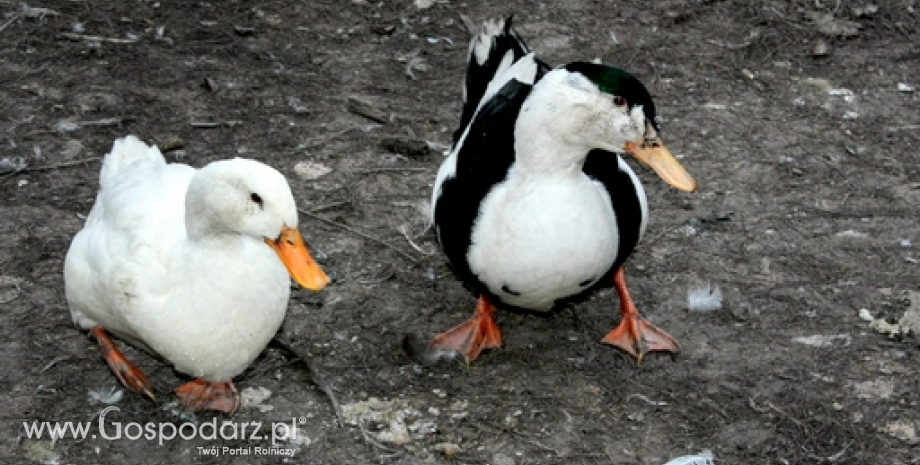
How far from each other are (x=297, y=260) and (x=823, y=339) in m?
2.13

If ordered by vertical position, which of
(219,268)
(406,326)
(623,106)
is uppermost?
(623,106)

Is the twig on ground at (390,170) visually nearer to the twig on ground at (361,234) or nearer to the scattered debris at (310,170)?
the scattered debris at (310,170)

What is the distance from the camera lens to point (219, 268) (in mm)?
3822

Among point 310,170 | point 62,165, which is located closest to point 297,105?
point 310,170

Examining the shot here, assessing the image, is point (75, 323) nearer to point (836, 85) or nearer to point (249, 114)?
point (249, 114)

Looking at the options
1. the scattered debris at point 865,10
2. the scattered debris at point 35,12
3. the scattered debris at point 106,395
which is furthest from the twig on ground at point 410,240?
the scattered debris at point 865,10

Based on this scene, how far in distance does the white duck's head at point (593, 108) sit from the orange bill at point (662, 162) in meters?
0.03

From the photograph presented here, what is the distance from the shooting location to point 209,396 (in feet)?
13.8

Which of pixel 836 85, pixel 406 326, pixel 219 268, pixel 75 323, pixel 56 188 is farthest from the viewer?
pixel 836 85

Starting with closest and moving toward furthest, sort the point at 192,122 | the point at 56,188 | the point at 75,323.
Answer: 1. the point at 75,323
2. the point at 56,188
3. the point at 192,122

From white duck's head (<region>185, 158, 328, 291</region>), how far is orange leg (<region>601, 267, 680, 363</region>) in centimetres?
140

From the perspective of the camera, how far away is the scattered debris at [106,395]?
4266 mm

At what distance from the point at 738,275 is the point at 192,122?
2636mm

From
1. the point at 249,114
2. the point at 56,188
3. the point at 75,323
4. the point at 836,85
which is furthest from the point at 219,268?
the point at 836,85
